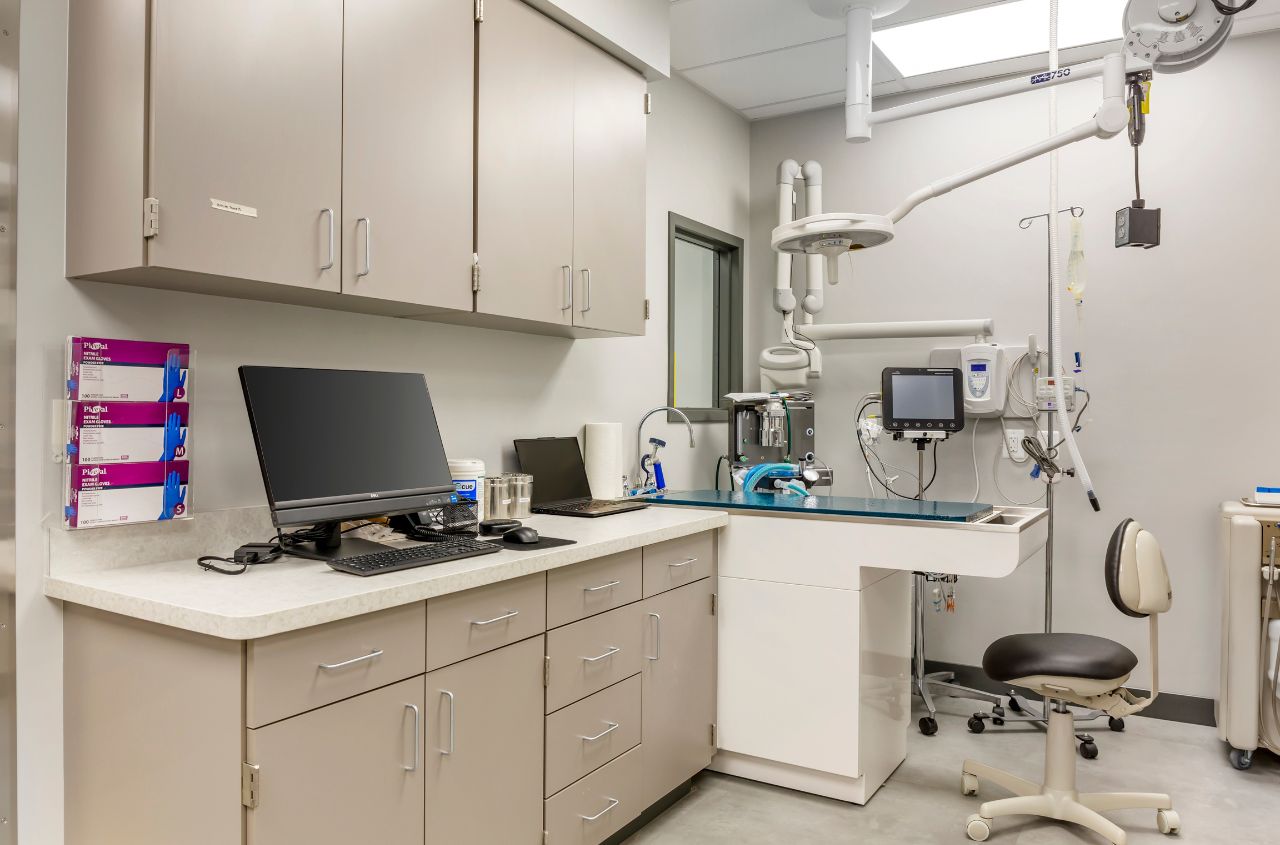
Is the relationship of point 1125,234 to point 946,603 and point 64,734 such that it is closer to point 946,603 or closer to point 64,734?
point 946,603

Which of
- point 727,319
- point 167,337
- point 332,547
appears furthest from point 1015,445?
point 167,337

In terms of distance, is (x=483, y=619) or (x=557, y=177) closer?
(x=483, y=619)

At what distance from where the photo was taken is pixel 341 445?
2.12m

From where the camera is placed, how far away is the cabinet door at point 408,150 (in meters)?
2.03

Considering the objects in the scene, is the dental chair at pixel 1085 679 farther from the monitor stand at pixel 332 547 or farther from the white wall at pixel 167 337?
the monitor stand at pixel 332 547

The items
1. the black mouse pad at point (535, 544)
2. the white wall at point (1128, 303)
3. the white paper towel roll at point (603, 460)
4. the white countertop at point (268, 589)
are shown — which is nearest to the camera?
the white countertop at point (268, 589)

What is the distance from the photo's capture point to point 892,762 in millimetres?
3033

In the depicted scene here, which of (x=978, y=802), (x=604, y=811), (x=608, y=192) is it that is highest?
(x=608, y=192)

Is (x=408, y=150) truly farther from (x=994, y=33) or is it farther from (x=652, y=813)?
(x=994, y=33)

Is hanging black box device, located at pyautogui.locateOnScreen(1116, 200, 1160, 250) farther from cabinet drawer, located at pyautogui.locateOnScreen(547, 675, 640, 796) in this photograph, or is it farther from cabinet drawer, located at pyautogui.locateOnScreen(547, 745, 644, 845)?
cabinet drawer, located at pyautogui.locateOnScreen(547, 745, 644, 845)

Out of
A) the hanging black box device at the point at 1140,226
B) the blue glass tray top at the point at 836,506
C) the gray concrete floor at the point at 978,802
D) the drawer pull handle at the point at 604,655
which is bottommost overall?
the gray concrete floor at the point at 978,802

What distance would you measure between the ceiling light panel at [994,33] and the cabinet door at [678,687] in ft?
8.38

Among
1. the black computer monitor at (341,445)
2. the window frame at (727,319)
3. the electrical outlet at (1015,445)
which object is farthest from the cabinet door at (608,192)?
the electrical outlet at (1015,445)

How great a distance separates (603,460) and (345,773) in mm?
1808
